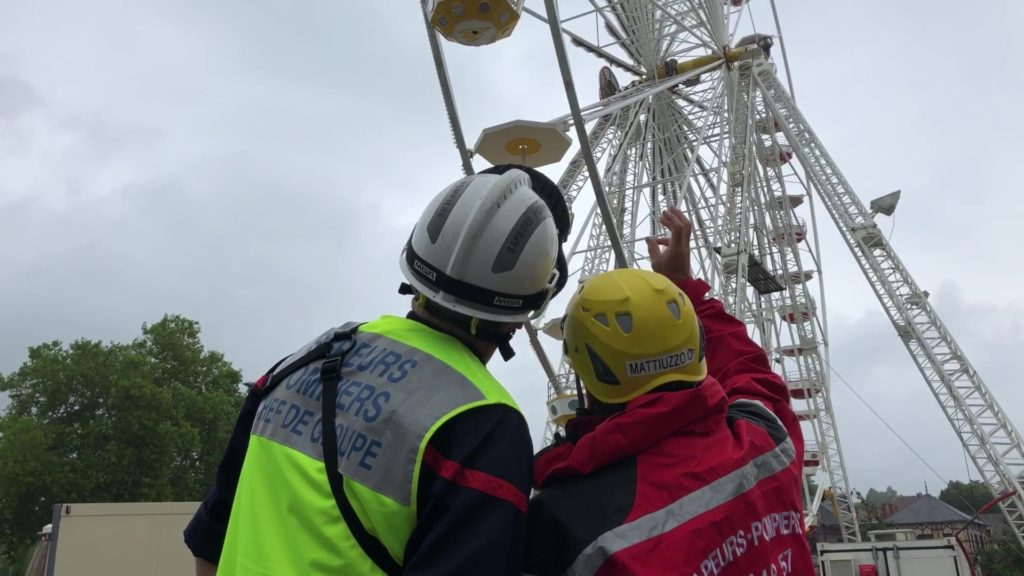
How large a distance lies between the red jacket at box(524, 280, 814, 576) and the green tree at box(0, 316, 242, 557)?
979 inches

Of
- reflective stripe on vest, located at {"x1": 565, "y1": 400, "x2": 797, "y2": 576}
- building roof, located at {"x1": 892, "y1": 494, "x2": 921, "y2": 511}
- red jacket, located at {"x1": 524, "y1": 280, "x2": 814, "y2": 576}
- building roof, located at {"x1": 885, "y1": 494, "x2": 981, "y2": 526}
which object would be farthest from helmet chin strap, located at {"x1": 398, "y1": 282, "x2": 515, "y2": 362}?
building roof, located at {"x1": 892, "y1": 494, "x2": 921, "y2": 511}

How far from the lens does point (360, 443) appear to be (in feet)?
4.24

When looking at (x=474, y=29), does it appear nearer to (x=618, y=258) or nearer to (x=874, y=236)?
(x=618, y=258)

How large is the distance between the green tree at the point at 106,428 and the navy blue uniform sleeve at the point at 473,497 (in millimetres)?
25085

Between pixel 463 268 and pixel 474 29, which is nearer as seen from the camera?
pixel 463 268

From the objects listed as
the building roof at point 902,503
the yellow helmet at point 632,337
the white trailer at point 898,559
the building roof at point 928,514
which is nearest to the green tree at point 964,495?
the building roof at point 902,503

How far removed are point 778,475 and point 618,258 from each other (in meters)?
4.23

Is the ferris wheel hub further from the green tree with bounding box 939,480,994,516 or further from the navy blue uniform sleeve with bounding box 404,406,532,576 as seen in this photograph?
the green tree with bounding box 939,480,994,516

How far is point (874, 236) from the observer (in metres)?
22.2

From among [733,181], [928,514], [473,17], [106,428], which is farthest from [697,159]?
[928,514]

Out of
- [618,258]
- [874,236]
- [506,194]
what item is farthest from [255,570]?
[874,236]

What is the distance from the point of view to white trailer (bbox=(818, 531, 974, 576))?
1162 cm

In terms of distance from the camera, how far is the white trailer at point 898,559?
11617 mm

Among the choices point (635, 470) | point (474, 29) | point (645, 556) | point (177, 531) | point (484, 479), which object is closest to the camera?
point (484, 479)
